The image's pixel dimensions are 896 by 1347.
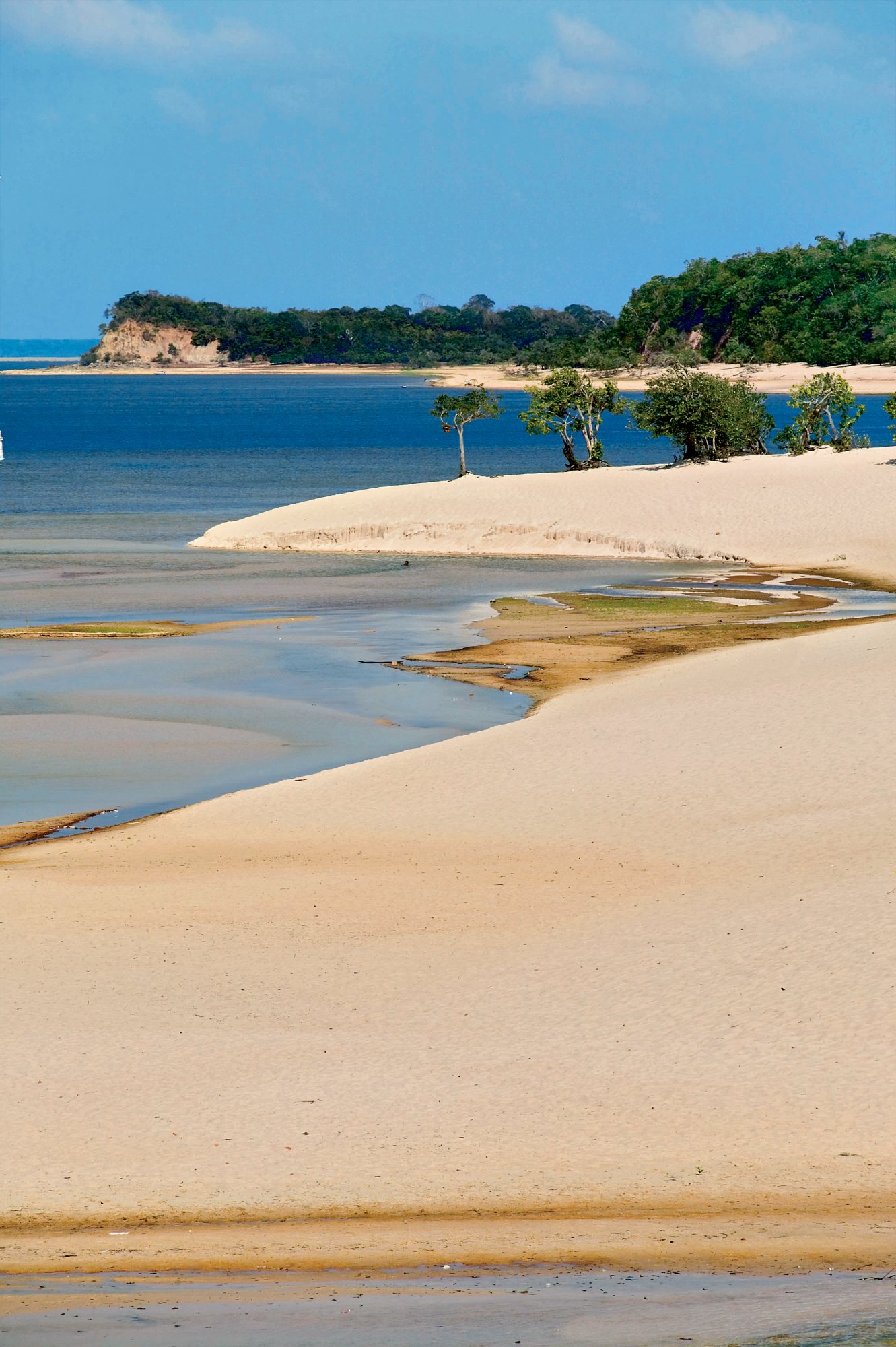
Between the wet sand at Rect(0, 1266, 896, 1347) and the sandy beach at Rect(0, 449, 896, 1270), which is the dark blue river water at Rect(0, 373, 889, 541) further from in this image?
the wet sand at Rect(0, 1266, 896, 1347)

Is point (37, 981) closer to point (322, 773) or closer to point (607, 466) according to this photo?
point (322, 773)

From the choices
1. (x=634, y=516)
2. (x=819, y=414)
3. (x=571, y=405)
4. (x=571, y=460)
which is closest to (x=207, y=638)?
(x=634, y=516)

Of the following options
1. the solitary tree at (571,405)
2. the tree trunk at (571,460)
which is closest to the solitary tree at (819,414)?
the solitary tree at (571,405)

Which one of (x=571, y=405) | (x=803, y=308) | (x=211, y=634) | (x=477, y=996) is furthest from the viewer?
(x=803, y=308)

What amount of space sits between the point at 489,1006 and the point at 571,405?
52.9m

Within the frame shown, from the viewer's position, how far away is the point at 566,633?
3406 cm

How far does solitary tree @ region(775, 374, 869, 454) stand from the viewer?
60.7 meters

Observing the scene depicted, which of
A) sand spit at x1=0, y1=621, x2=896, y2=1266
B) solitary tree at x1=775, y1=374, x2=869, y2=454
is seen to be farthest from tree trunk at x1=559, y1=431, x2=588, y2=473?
sand spit at x1=0, y1=621, x2=896, y2=1266

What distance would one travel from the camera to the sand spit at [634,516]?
49.1 m

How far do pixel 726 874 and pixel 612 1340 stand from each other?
8.94 metres

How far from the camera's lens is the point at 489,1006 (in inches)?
501

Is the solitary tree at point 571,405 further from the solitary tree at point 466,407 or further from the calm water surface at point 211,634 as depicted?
the calm water surface at point 211,634

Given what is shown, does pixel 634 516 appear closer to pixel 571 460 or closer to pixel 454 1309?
pixel 571 460

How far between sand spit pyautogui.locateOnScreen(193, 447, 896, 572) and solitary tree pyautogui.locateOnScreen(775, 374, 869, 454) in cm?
203
